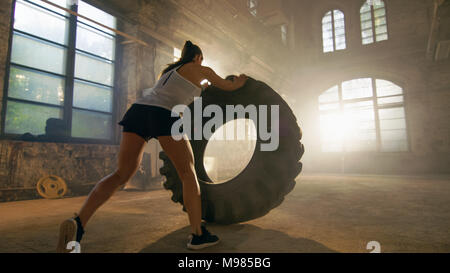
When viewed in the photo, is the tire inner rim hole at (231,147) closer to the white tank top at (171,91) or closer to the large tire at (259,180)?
the large tire at (259,180)

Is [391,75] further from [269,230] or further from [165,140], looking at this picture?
[165,140]

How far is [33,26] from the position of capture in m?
3.62

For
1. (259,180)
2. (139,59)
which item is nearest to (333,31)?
(139,59)

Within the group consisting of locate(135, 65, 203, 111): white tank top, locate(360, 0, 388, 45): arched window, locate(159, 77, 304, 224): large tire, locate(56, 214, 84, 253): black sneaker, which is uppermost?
locate(360, 0, 388, 45): arched window

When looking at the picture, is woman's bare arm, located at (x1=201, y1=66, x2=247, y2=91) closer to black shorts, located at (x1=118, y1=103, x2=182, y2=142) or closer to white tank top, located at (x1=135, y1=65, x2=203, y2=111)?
white tank top, located at (x1=135, y1=65, x2=203, y2=111)

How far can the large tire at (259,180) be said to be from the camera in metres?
1.55

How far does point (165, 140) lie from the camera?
133 cm

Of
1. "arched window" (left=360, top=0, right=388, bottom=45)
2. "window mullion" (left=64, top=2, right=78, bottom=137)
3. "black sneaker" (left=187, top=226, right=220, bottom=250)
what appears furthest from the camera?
"arched window" (left=360, top=0, right=388, bottom=45)

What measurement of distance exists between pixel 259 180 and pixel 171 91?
2.67 ft

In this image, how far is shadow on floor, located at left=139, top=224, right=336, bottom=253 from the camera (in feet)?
4.13

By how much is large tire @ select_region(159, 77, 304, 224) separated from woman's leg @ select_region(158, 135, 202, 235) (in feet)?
1.20

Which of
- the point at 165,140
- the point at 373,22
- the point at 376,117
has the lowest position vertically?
the point at 165,140

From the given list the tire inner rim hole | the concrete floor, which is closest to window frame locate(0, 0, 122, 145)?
the concrete floor

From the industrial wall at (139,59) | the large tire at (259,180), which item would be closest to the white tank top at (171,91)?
the large tire at (259,180)
